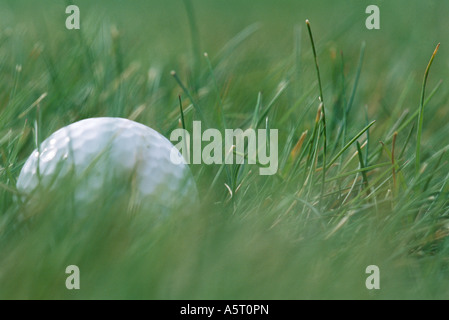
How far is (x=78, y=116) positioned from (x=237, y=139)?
22.3 inches

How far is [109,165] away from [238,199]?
338 mm

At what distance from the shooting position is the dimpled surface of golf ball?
49.6 inches

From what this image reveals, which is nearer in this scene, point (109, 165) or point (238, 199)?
point (109, 165)

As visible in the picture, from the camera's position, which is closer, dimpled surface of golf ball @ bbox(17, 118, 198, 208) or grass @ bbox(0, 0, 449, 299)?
grass @ bbox(0, 0, 449, 299)

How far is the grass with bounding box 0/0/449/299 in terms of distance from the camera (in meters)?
1.10

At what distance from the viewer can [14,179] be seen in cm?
148

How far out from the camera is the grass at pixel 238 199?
1099 millimetres

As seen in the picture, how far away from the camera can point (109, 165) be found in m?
1.29

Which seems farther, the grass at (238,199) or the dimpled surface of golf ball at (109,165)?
the dimpled surface of golf ball at (109,165)

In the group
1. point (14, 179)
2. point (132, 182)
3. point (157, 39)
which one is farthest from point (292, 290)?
point (157, 39)

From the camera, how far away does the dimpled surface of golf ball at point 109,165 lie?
1.26 m

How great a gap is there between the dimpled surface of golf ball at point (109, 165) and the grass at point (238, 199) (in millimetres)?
45

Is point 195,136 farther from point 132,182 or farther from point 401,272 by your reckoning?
point 401,272

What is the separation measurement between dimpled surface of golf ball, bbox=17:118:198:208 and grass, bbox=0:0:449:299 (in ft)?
0.15
